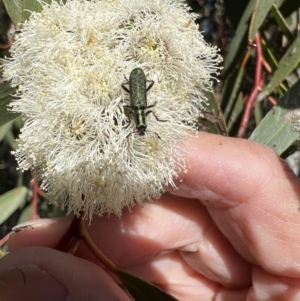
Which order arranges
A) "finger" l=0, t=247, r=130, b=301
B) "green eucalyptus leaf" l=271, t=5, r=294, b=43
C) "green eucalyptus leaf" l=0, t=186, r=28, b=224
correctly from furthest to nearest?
"green eucalyptus leaf" l=0, t=186, r=28, b=224 < "green eucalyptus leaf" l=271, t=5, r=294, b=43 < "finger" l=0, t=247, r=130, b=301

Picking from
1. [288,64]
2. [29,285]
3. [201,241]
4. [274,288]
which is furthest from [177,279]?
[288,64]

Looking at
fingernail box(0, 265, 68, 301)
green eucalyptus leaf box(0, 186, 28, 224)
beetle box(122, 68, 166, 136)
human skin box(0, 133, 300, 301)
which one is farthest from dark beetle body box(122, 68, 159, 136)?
green eucalyptus leaf box(0, 186, 28, 224)

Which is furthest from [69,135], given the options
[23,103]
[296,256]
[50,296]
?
[296,256]

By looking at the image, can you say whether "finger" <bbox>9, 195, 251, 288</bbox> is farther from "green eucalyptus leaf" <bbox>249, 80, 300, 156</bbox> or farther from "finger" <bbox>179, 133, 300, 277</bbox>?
"green eucalyptus leaf" <bbox>249, 80, 300, 156</bbox>

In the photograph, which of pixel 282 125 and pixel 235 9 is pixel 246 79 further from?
pixel 282 125

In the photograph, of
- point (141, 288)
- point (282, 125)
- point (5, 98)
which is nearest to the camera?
point (141, 288)

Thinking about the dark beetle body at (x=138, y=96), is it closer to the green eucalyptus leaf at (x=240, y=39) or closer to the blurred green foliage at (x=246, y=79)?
the blurred green foliage at (x=246, y=79)

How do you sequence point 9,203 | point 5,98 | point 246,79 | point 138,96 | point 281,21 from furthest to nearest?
point 246,79
point 9,203
point 281,21
point 5,98
point 138,96
